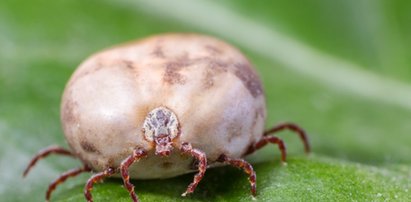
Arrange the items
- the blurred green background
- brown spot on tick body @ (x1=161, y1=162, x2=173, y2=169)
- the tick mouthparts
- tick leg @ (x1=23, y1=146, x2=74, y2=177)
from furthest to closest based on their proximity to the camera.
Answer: tick leg @ (x1=23, y1=146, x2=74, y2=177)
the blurred green background
brown spot on tick body @ (x1=161, y1=162, x2=173, y2=169)
the tick mouthparts

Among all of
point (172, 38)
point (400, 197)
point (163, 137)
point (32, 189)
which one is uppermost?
point (172, 38)

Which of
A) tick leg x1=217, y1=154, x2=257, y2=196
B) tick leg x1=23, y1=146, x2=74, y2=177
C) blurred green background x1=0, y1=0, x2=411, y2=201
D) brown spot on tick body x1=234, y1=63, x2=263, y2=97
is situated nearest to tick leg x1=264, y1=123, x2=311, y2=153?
blurred green background x1=0, y1=0, x2=411, y2=201

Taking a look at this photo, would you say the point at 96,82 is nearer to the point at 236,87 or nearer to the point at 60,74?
the point at 236,87

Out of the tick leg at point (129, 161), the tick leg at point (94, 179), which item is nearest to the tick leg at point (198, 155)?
the tick leg at point (129, 161)

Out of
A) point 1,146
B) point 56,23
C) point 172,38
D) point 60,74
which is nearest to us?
point 172,38

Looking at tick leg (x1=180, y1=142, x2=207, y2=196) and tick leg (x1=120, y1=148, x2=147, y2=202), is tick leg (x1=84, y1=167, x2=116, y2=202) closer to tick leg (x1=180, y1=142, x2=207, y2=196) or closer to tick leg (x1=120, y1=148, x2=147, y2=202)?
tick leg (x1=120, y1=148, x2=147, y2=202)

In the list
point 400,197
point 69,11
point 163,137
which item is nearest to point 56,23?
point 69,11

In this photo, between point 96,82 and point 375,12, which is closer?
point 96,82
